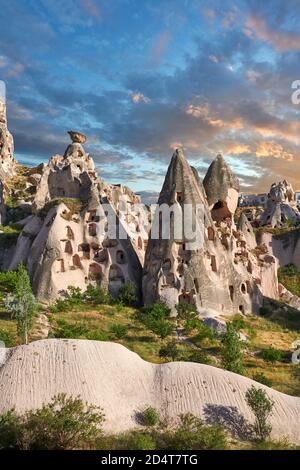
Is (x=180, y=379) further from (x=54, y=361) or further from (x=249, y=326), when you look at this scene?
(x=249, y=326)

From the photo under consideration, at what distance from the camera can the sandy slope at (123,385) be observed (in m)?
16.7

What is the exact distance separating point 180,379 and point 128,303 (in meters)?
21.0

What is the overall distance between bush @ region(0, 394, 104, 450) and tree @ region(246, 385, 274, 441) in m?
6.46

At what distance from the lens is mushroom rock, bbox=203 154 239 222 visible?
50.2 meters

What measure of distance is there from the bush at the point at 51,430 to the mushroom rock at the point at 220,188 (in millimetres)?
38248

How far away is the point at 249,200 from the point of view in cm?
13700

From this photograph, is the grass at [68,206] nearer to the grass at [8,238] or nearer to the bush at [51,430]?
the grass at [8,238]

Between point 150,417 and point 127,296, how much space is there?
22.5 meters

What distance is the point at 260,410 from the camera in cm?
1628

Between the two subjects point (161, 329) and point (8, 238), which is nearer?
point (161, 329)

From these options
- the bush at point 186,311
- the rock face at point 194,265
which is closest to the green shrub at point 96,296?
the rock face at point 194,265

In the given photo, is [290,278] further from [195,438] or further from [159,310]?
[195,438]

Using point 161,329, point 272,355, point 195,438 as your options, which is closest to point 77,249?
point 161,329

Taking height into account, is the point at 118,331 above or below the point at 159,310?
below
